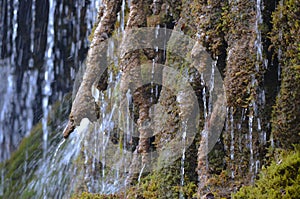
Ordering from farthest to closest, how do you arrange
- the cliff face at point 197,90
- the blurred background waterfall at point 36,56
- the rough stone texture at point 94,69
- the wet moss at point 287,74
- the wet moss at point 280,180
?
the blurred background waterfall at point 36,56 < the rough stone texture at point 94,69 < the cliff face at point 197,90 < the wet moss at point 287,74 < the wet moss at point 280,180

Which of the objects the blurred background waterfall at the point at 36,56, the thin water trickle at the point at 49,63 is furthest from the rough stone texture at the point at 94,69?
the thin water trickle at the point at 49,63

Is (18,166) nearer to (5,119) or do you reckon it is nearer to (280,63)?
(5,119)

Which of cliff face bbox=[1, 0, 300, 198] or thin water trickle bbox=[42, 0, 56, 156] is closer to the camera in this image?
cliff face bbox=[1, 0, 300, 198]

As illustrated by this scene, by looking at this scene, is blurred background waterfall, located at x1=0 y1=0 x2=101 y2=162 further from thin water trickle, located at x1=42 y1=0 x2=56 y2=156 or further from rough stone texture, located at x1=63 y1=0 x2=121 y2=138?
rough stone texture, located at x1=63 y1=0 x2=121 y2=138

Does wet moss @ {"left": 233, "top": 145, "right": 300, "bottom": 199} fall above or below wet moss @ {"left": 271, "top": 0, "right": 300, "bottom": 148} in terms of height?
below

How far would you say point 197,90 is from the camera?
3.66m

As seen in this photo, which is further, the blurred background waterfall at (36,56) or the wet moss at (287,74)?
the blurred background waterfall at (36,56)

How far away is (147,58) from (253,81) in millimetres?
1144

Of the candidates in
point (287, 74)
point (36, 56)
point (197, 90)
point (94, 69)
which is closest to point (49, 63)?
point (36, 56)

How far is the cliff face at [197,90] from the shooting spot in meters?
3.28

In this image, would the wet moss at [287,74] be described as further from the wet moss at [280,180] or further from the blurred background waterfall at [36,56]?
the blurred background waterfall at [36,56]

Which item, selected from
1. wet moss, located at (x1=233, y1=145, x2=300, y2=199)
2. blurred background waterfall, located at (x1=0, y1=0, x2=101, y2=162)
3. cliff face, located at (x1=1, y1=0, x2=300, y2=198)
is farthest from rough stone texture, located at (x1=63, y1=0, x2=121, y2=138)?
blurred background waterfall, located at (x1=0, y1=0, x2=101, y2=162)

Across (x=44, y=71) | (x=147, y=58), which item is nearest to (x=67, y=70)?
(x=44, y=71)

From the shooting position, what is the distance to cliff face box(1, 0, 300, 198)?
3.28 metres
